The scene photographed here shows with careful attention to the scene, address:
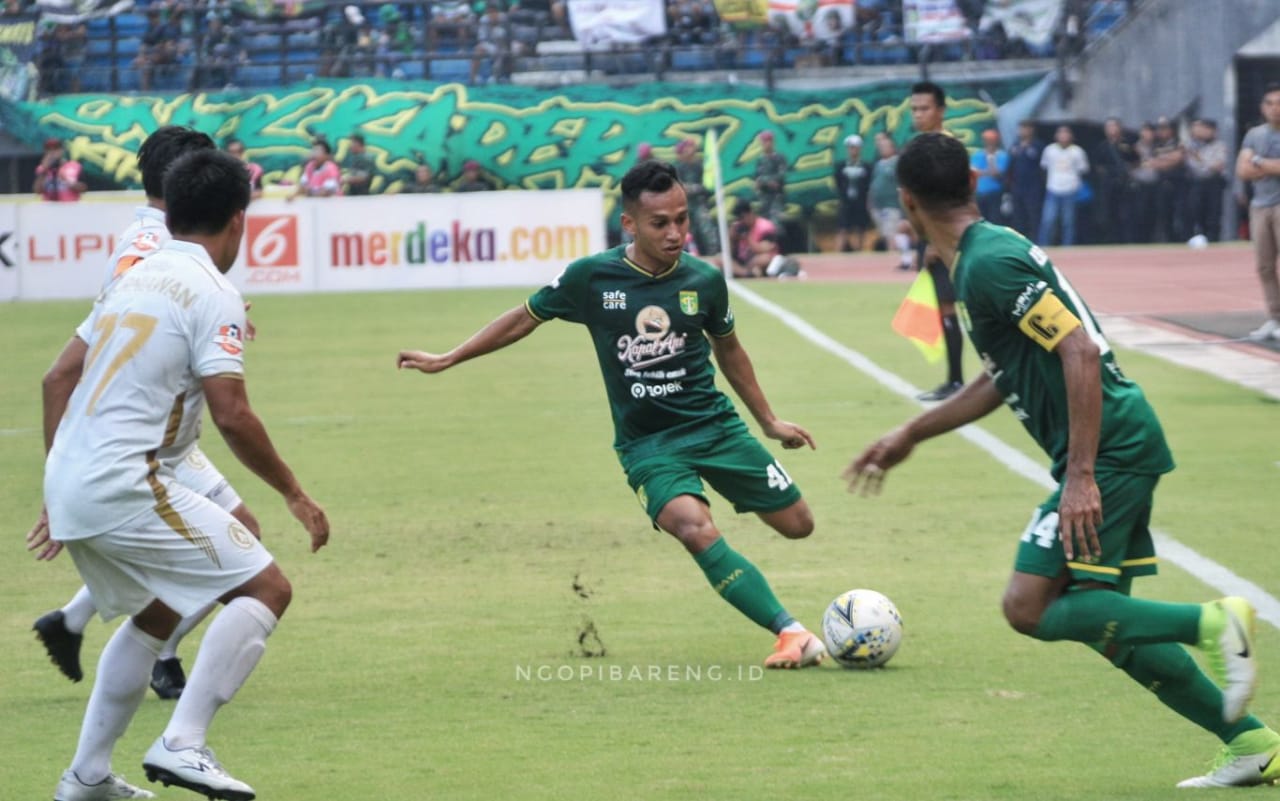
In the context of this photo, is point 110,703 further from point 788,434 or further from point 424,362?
point 788,434

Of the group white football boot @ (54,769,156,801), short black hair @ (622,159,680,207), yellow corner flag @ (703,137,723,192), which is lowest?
yellow corner flag @ (703,137,723,192)

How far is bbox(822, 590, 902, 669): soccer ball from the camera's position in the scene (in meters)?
7.32

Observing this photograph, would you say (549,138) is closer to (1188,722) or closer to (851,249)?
(851,249)

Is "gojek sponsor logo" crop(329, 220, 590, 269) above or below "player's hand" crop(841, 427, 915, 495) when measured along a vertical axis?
below

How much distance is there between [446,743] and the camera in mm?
6383

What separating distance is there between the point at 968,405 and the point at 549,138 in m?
32.1

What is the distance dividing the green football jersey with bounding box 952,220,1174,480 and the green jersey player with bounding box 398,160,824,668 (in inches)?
79.8

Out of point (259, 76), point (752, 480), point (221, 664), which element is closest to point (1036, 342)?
point (752, 480)

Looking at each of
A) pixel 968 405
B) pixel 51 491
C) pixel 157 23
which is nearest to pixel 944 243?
pixel 968 405

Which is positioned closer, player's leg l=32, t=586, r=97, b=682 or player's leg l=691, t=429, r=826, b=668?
player's leg l=32, t=586, r=97, b=682

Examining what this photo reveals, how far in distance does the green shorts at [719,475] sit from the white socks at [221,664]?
7.96 ft

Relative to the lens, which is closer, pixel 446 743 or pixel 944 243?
pixel 944 243

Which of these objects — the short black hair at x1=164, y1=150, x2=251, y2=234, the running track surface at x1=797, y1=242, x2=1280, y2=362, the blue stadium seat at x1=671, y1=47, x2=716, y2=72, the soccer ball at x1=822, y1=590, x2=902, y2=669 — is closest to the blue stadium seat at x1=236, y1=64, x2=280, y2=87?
the blue stadium seat at x1=671, y1=47, x2=716, y2=72

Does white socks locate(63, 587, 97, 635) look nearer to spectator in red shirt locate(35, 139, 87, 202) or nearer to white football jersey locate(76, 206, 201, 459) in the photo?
white football jersey locate(76, 206, 201, 459)
